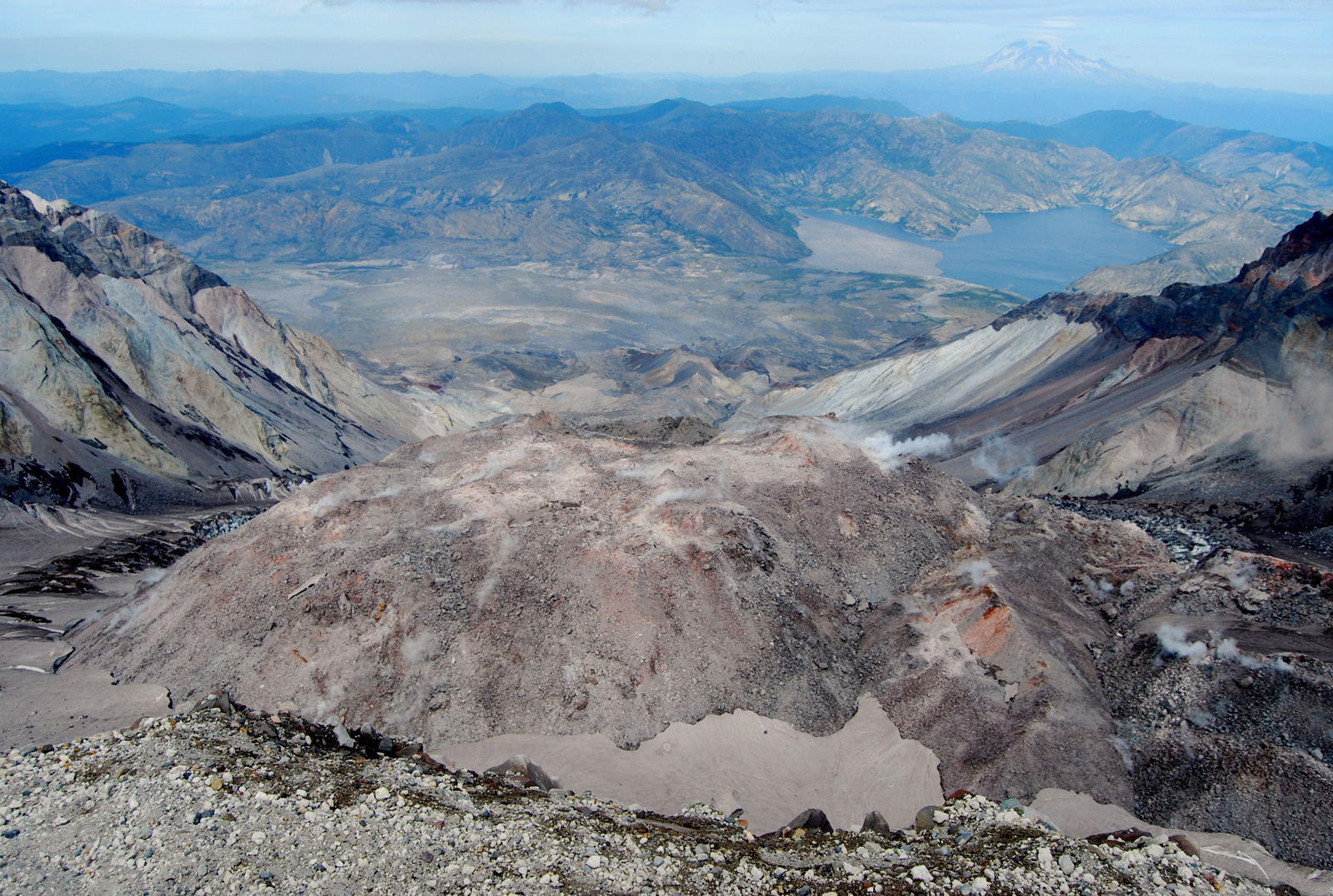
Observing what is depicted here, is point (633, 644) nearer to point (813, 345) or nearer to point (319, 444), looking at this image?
point (319, 444)

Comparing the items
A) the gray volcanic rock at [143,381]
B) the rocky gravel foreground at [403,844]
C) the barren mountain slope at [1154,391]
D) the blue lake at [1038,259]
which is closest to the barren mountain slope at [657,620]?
the rocky gravel foreground at [403,844]

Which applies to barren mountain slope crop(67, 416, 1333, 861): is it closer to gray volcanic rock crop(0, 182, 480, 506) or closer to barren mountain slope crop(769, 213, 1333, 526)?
barren mountain slope crop(769, 213, 1333, 526)

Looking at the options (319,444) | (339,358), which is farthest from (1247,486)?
(339,358)

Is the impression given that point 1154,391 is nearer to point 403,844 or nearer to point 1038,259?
point 403,844

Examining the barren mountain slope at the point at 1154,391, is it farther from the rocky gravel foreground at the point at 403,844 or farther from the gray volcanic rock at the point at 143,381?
the gray volcanic rock at the point at 143,381

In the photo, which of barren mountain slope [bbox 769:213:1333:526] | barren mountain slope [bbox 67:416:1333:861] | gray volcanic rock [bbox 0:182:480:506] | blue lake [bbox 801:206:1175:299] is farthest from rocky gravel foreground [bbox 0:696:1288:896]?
blue lake [bbox 801:206:1175:299]

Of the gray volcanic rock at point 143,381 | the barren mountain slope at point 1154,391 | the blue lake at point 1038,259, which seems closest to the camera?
the gray volcanic rock at point 143,381

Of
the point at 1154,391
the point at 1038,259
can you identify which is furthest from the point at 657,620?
the point at 1038,259
